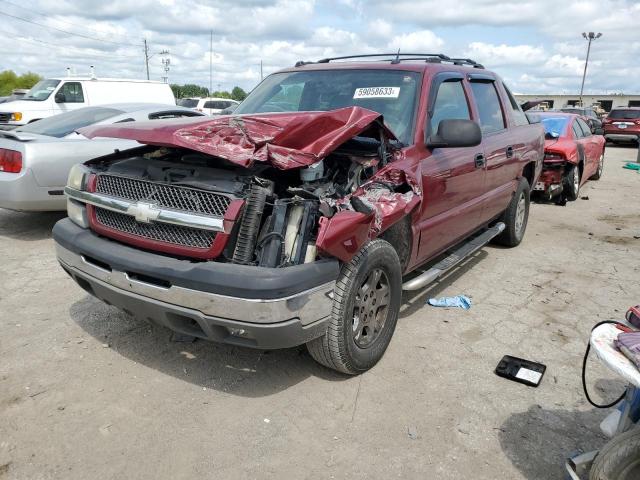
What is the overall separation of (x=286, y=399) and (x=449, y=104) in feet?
8.68

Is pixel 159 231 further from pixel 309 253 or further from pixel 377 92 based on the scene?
pixel 377 92

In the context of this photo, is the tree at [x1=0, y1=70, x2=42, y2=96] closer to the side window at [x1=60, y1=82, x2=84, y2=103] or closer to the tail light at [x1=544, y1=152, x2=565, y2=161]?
the side window at [x1=60, y1=82, x2=84, y2=103]

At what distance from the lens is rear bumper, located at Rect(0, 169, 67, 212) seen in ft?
18.5

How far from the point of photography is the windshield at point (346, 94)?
3.76 m

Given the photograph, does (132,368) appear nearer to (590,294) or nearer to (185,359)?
(185,359)

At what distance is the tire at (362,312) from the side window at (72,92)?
12353mm

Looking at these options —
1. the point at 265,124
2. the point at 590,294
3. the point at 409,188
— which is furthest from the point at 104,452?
the point at 590,294

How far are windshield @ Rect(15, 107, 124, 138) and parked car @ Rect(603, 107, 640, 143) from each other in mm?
22322

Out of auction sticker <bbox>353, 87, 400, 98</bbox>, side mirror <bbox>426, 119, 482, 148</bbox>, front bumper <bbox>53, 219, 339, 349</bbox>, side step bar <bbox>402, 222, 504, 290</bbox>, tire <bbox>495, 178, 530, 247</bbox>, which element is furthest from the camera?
tire <bbox>495, 178, 530, 247</bbox>

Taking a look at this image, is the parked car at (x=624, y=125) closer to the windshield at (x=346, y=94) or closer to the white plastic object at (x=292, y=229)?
the windshield at (x=346, y=94)

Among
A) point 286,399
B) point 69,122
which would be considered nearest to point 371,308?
point 286,399

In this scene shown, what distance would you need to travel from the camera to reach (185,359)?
3436mm

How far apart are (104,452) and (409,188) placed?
231cm

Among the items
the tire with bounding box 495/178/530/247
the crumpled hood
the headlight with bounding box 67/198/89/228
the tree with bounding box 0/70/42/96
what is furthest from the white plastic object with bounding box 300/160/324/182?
the tree with bounding box 0/70/42/96
